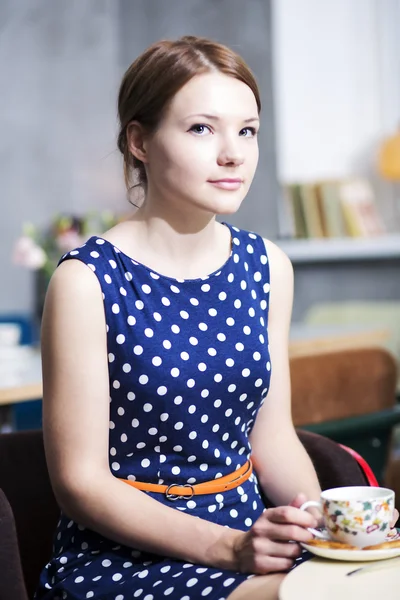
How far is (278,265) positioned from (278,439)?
27 cm

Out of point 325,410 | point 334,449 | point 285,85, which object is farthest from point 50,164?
point 334,449

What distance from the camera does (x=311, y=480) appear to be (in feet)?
4.76

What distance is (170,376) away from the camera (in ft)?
4.25

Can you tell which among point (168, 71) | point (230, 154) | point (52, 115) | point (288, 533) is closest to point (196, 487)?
point (288, 533)

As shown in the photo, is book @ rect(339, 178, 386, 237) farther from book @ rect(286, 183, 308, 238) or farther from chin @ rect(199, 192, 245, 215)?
chin @ rect(199, 192, 245, 215)

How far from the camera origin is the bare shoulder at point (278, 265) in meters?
1.52

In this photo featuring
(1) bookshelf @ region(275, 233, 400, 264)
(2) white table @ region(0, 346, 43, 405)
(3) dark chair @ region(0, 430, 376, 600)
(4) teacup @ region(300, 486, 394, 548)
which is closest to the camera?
(4) teacup @ region(300, 486, 394, 548)

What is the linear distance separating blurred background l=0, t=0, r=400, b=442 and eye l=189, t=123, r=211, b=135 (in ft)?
10.5

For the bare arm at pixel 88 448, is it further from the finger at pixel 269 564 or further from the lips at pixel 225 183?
the lips at pixel 225 183

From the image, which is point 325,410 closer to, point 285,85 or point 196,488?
point 196,488

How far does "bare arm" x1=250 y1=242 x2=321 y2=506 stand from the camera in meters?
1.46

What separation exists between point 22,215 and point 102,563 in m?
3.61

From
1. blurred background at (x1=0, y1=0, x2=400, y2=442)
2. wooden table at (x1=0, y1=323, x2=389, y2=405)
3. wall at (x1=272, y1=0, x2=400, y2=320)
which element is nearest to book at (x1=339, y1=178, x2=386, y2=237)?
blurred background at (x1=0, y1=0, x2=400, y2=442)

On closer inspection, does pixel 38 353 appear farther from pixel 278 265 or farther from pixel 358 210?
pixel 358 210
